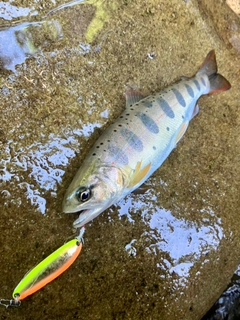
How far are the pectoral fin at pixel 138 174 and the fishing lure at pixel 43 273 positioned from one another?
65 cm

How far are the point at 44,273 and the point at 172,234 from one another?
1.11 meters

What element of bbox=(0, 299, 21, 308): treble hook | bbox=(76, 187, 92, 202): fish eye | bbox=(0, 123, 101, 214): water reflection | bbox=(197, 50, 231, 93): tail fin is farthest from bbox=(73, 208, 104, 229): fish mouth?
bbox=(197, 50, 231, 93): tail fin

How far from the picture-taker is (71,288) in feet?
8.70

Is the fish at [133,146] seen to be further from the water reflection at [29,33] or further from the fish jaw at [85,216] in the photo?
the water reflection at [29,33]

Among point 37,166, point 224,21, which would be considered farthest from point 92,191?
point 224,21

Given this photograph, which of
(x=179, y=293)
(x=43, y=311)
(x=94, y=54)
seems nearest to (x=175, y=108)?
(x=94, y=54)

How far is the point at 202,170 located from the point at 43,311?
1.76 metres

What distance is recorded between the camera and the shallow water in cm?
266

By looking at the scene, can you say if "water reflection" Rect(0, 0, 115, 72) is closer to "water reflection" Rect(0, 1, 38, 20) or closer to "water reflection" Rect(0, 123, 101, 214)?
"water reflection" Rect(0, 1, 38, 20)

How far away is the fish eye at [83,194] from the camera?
2.39 metres

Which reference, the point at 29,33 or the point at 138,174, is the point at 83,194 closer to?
the point at 138,174

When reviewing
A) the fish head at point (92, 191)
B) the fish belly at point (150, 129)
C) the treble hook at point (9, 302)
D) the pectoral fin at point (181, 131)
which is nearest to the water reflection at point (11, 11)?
the fish belly at point (150, 129)

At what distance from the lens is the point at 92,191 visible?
95.7 inches

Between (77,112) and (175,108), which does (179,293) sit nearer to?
(175,108)
